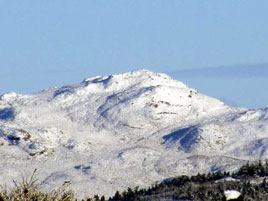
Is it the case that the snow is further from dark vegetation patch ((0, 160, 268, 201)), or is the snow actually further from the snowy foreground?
the snowy foreground

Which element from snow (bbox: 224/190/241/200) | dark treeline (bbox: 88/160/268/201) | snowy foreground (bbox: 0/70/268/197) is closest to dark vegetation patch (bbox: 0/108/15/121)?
snowy foreground (bbox: 0/70/268/197)

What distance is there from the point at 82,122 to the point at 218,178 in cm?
2673

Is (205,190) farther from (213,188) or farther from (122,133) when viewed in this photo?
(122,133)

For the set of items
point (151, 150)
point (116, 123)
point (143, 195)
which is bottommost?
point (143, 195)

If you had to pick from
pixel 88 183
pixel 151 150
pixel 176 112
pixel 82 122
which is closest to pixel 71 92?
pixel 82 122

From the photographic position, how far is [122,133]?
198ft

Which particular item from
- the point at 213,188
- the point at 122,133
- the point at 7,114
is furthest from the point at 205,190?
the point at 7,114

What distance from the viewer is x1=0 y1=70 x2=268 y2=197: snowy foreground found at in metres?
51.3

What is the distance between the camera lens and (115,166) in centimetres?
5238

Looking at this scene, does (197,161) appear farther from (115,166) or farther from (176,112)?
(176,112)

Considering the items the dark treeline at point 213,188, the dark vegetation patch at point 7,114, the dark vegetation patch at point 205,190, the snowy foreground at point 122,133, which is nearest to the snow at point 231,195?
the dark vegetation patch at point 205,190

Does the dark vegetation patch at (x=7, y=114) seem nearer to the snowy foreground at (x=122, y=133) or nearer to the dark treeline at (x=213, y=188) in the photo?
the snowy foreground at (x=122, y=133)

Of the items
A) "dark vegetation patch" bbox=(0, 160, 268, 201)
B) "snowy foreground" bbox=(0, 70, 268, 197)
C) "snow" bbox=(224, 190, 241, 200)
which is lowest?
"snow" bbox=(224, 190, 241, 200)

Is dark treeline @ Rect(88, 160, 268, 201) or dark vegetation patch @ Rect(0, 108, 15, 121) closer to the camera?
dark treeline @ Rect(88, 160, 268, 201)
